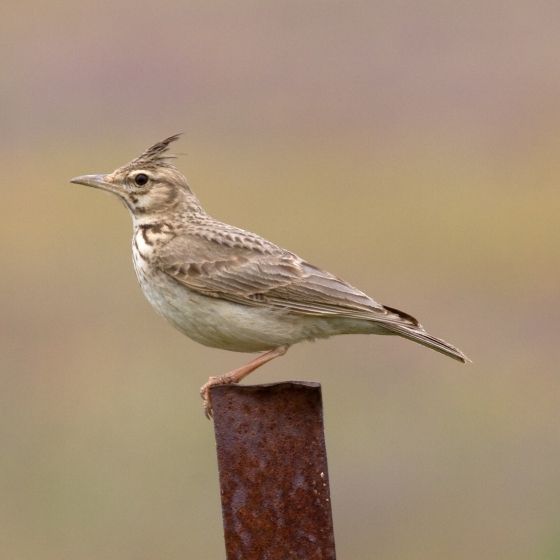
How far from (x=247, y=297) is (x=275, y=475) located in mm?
2633

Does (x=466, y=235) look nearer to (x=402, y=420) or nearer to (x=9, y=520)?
(x=402, y=420)

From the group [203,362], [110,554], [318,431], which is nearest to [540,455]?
[203,362]

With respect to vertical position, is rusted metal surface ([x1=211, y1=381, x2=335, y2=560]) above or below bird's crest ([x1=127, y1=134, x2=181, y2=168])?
below

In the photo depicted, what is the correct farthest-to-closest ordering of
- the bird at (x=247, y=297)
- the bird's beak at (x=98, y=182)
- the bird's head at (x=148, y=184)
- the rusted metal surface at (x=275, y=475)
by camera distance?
the bird's head at (x=148, y=184) → the bird's beak at (x=98, y=182) → the bird at (x=247, y=297) → the rusted metal surface at (x=275, y=475)

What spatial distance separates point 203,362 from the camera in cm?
2009

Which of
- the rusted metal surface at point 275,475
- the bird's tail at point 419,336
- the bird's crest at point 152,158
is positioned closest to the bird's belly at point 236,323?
the bird's tail at point 419,336

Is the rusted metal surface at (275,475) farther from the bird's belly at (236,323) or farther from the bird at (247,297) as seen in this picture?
the bird's belly at (236,323)

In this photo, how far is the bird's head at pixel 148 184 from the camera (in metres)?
9.37

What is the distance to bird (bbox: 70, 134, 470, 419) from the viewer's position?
8.32 meters

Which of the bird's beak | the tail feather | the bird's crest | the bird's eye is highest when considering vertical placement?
the bird's crest

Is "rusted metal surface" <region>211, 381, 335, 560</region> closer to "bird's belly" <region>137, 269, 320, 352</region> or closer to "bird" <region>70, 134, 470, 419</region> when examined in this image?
"bird" <region>70, 134, 470, 419</region>

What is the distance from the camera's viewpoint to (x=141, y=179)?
30.8 ft

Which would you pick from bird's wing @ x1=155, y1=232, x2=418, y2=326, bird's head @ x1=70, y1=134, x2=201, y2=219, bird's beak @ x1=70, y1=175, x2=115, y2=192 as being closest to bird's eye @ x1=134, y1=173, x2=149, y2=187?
bird's head @ x1=70, y1=134, x2=201, y2=219

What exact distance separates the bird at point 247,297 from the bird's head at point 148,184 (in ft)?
0.78
